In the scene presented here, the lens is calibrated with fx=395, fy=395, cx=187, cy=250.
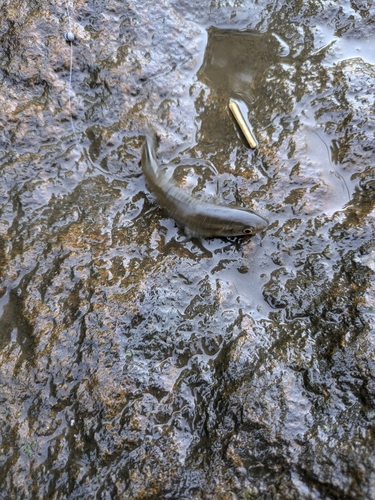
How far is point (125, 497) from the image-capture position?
2279mm

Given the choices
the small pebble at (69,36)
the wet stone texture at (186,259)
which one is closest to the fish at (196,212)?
the wet stone texture at (186,259)

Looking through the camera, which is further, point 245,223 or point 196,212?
point 196,212

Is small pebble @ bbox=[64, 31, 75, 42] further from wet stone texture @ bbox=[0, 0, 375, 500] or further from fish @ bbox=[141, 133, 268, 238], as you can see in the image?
fish @ bbox=[141, 133, 268, 238]

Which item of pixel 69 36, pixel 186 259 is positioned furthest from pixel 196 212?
pixel 69 36

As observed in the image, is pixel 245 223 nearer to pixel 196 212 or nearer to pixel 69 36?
pixel 196 212

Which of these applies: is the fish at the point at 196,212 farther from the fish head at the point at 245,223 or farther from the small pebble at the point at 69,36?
the small pebble at the point at 69,36

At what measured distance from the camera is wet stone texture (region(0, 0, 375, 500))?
2375 mm

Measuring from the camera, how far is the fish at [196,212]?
3.09m

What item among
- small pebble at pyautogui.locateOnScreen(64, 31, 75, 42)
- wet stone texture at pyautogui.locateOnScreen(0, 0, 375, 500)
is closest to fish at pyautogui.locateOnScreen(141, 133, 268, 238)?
wet stone texture at pyautogui.locateOnScreen(0, 0, 375, 500)

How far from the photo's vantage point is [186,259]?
3.15m

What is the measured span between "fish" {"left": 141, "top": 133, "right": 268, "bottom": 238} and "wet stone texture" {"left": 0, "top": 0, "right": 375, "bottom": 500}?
0.11m

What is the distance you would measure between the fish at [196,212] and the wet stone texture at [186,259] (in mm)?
110

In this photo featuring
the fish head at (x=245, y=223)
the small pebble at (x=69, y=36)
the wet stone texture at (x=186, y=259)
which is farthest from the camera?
the small pebble at (x=69, y=36)

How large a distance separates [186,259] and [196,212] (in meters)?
0.40
